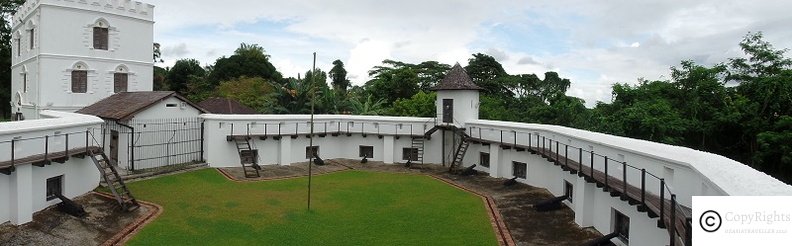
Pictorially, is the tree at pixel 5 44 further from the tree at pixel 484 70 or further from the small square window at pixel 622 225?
the small square window at pixel 622 225

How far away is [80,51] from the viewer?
25281 millimetres

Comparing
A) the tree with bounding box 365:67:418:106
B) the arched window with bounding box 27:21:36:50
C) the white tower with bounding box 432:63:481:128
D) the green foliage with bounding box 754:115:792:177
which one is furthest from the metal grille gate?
the green foliage with bounding box 754:115:792:177

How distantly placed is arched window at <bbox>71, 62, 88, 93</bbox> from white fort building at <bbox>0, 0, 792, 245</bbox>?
0.22 ft

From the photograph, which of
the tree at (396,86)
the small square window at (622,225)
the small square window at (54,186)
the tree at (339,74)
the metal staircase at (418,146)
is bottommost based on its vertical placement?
the small square window at (622,225)

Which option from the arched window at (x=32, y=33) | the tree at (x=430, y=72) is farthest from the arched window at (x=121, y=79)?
the tree at (x=430, y=72)

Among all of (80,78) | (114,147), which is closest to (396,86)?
(80,78)

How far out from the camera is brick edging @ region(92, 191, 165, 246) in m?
12.2

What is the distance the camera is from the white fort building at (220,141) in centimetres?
1080

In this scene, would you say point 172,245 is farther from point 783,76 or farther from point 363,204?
point 783,76

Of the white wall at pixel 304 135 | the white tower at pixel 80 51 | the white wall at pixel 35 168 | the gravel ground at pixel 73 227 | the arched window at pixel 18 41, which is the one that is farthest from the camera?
the arched window at pixel 18 41

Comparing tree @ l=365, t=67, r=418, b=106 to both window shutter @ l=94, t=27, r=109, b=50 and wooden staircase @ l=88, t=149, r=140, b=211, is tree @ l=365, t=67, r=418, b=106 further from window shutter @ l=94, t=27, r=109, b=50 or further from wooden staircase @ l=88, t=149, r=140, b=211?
wooden staircase @ l=88, t=149, r=140, b=211

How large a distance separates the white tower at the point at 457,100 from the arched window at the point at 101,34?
1764 cm

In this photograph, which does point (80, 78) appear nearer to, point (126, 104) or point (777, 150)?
point (126, 104)

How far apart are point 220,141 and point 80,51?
31.6 ft
